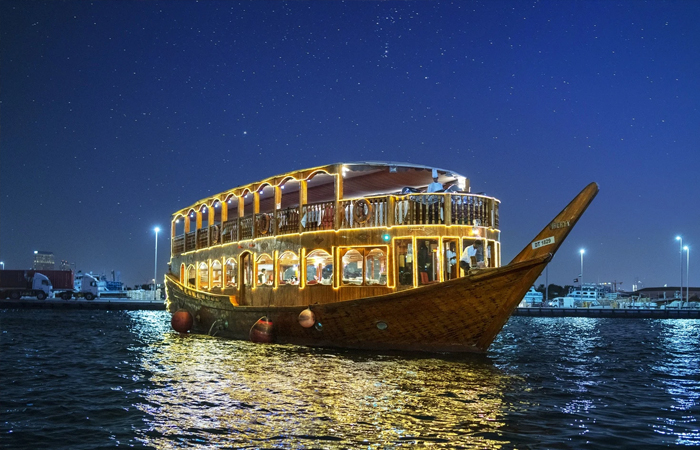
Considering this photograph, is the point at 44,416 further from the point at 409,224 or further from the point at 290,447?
the point at 409,224

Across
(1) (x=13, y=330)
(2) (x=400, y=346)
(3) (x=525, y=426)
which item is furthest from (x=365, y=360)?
(1) (x=13, y=330)

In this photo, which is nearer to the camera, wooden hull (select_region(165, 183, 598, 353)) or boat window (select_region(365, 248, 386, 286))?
wooden hull (select_region(165, 183, 598, 353))

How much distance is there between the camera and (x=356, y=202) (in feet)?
50.7

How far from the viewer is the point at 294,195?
2162 centimetres

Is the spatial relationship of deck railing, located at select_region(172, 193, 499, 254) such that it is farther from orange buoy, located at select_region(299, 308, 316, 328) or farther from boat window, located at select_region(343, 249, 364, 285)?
boat window, located at select_region(343, 249, 364, 285)

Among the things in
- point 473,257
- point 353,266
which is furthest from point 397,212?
point 353,266

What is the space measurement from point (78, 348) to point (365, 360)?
31.2 feet

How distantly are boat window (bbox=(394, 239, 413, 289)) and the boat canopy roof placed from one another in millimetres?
1965

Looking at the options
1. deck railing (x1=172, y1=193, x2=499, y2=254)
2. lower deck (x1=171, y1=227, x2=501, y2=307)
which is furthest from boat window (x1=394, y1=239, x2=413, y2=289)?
deck railing (x1=172, y1=193, x2=499, y2=254)

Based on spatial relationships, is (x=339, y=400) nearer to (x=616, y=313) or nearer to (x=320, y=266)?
(x=320, y=266)

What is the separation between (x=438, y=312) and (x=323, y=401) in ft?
14.8

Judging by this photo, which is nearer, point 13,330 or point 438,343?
point 438,343

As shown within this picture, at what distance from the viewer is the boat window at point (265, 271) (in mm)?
18594

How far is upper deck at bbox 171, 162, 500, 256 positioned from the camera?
48.0ft
